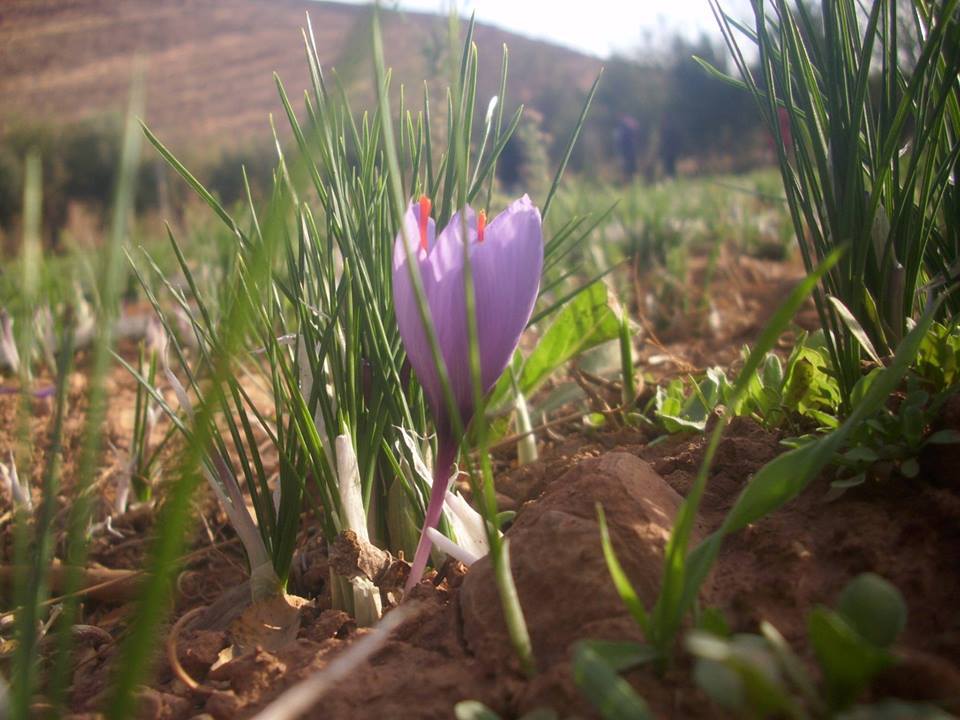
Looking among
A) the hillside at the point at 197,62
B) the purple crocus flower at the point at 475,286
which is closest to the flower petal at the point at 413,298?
the purple crocus flower at the point at 475,286

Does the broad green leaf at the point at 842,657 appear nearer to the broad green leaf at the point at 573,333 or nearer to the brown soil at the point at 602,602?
the brown soil at the point at 602,602

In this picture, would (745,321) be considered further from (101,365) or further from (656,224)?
(101,365)

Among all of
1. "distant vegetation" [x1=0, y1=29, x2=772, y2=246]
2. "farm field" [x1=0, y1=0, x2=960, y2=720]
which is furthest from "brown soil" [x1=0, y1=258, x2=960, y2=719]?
"distant vegetation" [x1=0, y1=29, x2=772, y2=246]

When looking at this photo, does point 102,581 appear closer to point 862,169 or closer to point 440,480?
point 440,480

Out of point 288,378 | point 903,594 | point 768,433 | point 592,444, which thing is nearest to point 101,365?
point 288,378

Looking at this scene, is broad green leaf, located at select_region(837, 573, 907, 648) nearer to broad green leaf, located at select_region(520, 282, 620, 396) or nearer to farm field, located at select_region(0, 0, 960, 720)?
farm field, located at select_region(0, 0, 960, 720)
